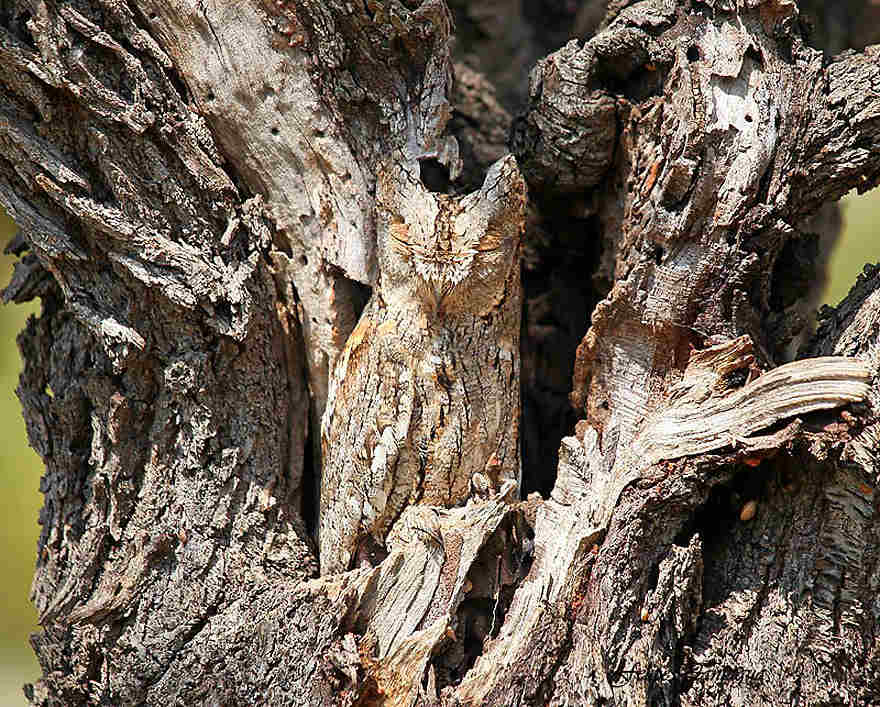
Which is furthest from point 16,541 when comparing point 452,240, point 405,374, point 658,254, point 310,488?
point 658,254

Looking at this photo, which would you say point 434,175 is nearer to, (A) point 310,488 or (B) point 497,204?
(B) point 497,204

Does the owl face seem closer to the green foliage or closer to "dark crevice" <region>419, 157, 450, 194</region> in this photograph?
"dark crevice" <region>419, 157, 450, 194</region>

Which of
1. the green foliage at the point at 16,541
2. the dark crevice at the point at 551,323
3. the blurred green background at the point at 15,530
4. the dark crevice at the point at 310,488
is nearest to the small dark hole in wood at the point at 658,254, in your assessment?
the dark crevice at the point at 551,323

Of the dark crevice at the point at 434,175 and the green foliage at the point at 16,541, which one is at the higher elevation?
the dark crevice at the point at 434,175

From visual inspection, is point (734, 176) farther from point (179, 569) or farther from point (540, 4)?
point (540, 4)

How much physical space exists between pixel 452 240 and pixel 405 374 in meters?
0.19

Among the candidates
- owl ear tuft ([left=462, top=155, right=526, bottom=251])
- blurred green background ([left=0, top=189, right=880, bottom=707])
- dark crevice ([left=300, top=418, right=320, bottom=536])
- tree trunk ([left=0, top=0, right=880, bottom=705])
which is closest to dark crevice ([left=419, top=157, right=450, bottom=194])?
tree trunk ([left=0, top=0, right=880, bottom=705])

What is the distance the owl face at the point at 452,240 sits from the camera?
1.05 meters

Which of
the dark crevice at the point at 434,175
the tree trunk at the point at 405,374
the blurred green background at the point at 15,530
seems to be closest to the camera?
the tree trunk at the point at 405,374

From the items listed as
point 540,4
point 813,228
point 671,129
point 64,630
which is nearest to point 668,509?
point 671,129

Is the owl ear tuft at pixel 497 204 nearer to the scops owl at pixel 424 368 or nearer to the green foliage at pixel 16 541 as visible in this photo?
the scops owl at pixel 424 368

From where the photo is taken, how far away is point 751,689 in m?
1.04

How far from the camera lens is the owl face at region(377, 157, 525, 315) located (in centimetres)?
105

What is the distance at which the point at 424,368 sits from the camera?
1081 mm
